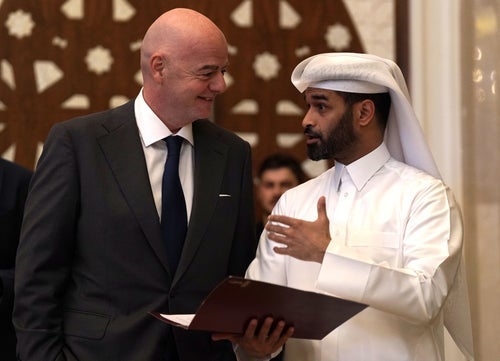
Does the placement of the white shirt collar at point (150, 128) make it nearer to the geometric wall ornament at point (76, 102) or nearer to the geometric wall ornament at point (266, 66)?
the geometric wall ornament at point (76, 102)

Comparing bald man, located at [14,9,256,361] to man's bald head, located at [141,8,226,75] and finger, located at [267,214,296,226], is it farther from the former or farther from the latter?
finger, located at [267,214,296,226]

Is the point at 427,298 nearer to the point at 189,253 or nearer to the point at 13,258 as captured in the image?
the point at 189,253

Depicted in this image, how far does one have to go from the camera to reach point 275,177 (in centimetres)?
556

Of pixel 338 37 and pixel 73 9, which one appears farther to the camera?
pixel 338 37

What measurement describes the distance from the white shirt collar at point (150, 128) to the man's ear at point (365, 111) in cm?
62

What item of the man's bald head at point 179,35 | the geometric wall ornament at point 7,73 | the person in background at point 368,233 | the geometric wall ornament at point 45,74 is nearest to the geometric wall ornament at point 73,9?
the geometric wall ornament at point 45,74

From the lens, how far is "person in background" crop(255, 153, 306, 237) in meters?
5.54

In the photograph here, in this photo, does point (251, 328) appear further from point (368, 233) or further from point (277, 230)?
point (368, 233)

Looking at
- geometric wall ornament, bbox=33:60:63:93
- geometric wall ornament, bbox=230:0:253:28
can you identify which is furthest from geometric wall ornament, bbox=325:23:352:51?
geometric wall ornament, bbox=33:60:63:93

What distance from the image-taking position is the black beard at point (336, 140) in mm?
3508

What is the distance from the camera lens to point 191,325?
2.95 meters

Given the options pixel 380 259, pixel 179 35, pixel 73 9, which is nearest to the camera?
pixel 380 259

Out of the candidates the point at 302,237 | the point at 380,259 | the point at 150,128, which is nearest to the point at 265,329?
the point at 302,237

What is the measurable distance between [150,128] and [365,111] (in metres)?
0.77
